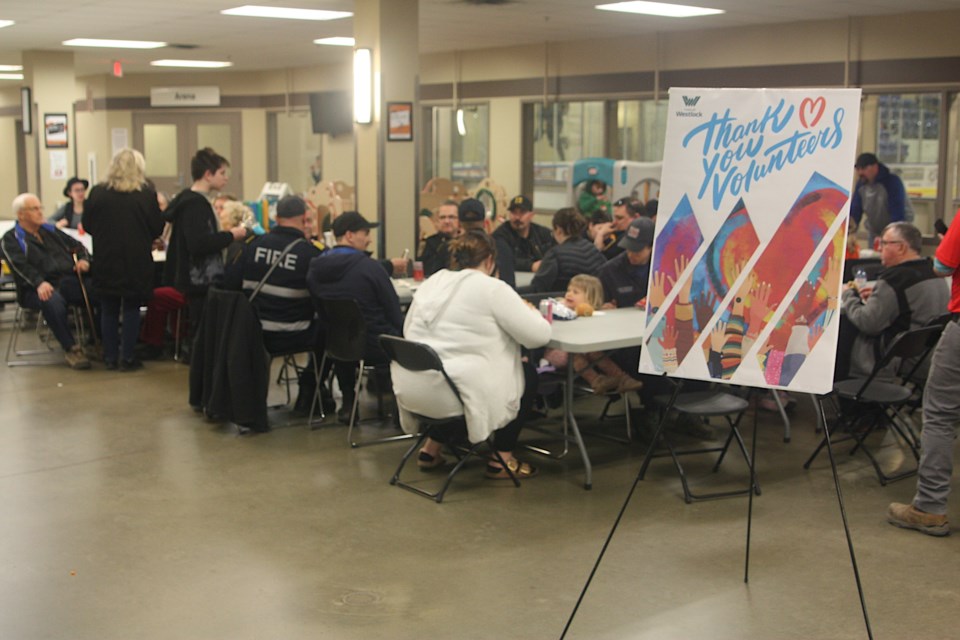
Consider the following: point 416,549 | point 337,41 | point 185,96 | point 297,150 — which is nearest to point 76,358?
point 416,549

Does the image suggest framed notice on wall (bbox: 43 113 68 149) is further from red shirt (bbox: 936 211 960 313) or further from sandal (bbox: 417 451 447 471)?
red shirt (bbox: 936 211 960 313)

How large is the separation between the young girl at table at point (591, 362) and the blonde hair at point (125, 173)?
3294 mm

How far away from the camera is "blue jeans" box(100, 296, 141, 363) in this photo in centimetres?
721

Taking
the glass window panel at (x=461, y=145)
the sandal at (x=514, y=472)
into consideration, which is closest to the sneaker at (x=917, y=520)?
the sandal at (x=514, y=472)

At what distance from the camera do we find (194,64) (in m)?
14.8

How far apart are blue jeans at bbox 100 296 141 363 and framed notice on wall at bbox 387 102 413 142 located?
2.28m

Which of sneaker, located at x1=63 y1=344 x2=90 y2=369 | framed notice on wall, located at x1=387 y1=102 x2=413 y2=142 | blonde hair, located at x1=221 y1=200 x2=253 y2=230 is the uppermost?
framed notice on wall, located at x1=387 y1=102 x2=413 y2=142

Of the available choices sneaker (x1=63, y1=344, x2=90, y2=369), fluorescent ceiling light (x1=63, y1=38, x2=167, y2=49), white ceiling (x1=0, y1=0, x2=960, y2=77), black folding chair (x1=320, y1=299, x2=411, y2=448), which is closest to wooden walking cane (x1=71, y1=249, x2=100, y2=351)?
sneaker (x1=63, y1=344, x2=90, y2=369)

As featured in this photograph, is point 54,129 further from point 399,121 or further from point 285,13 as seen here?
point 399,121

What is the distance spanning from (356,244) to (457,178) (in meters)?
7.96

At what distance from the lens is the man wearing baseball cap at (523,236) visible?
7539 mm

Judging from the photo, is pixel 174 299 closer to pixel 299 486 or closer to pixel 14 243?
pixel 14 243

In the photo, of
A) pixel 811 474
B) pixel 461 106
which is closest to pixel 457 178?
pixel 461 106

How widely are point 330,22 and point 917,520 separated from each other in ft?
24.6
